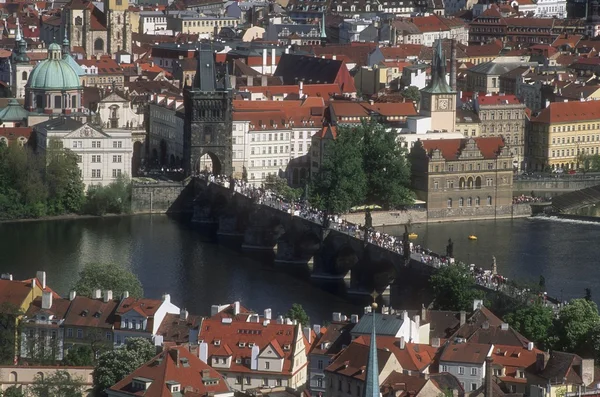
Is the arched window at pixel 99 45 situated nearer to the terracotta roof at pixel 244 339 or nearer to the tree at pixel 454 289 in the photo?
the tree at pixel 454 289

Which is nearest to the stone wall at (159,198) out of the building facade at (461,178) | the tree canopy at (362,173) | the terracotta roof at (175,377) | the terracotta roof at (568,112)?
the tree canopy at (362,173)

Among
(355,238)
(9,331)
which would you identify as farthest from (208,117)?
(9,331)

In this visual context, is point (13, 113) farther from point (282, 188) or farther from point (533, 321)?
point (533, 321)

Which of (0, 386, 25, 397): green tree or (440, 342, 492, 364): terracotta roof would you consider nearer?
(0, 386, 25, 397): green tree

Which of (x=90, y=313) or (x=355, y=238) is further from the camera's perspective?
(x=355, y=238)

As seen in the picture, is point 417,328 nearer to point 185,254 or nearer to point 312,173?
point 185,254

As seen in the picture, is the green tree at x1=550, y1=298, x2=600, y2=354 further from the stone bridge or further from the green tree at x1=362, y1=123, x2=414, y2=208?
the green tree at x1=362, y1=123, x2=414, y2=208

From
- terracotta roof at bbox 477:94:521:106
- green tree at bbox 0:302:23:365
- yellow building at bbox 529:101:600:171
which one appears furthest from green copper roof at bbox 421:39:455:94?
green tree at bbox 0:302:23:365
